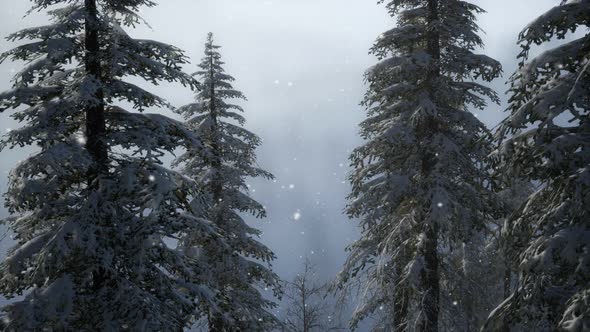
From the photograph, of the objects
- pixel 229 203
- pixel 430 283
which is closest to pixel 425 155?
pixel 430 283

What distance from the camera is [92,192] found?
7531 millimetres

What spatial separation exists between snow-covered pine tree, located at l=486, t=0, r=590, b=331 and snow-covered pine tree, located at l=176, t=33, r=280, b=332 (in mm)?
8713

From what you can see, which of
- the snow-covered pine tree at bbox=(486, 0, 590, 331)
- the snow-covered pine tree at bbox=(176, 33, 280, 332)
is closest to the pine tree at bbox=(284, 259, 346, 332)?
Answer: the snow-covered pine tree at bbox=(176, 33, 280, 332)

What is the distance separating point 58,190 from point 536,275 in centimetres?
784

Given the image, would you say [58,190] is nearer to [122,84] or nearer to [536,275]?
[122,84]

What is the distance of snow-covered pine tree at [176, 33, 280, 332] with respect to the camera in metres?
14.4

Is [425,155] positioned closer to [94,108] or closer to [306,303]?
[94,108]

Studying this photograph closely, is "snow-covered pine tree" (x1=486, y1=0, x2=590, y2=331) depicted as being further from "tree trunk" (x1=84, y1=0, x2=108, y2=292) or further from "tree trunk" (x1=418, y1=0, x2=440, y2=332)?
"tree trunk" (x1=84, y1=0, x2=108, y2=292)

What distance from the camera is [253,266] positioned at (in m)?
14.9

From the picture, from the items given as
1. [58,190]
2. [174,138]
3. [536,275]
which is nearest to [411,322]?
[536,275]

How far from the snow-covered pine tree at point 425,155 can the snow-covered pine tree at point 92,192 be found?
17.9ft

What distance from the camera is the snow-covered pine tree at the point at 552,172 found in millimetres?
6309

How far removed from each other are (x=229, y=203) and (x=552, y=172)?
10.8m

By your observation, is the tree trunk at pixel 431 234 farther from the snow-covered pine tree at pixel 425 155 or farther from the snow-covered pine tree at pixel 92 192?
the snow-covered pine tree at pixel 92 192
